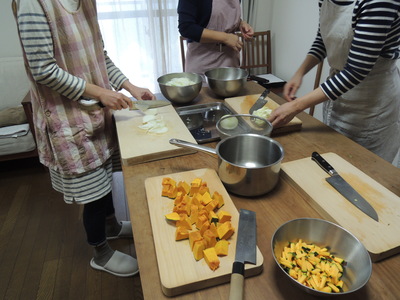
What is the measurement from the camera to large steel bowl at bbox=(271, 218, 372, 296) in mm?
575

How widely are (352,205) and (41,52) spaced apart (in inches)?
37.8

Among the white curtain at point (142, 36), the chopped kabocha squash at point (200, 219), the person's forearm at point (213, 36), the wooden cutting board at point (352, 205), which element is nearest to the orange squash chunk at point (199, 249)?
the chopped kabocha squash at point (200, 219)

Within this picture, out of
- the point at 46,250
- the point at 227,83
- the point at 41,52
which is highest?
the point at 41,52

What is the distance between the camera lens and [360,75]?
38.2 inches

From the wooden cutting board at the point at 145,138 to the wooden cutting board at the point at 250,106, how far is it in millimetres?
262

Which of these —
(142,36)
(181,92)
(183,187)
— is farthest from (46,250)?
(142,36)

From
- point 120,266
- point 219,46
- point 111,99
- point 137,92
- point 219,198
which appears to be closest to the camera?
point 219,198

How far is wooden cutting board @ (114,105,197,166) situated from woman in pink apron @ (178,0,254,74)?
0.54 meters

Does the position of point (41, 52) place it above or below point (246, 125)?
above

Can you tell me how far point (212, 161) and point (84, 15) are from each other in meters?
0.66

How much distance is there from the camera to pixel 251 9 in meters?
3.10

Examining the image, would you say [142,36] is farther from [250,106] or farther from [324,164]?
[324,164]

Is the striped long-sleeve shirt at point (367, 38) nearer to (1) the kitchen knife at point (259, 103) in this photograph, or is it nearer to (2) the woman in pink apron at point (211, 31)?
(1) the kitchen knife at point (259, 103)

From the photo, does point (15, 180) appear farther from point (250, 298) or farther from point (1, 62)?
point (250, 298)
